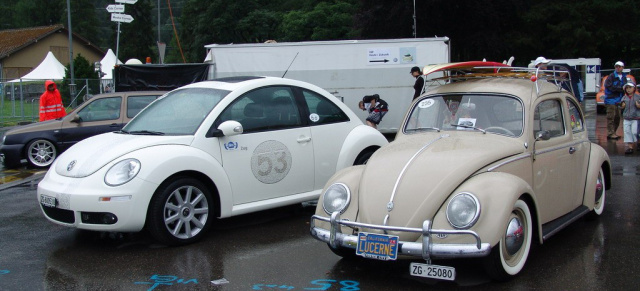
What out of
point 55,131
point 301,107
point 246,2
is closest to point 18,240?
point 301,107

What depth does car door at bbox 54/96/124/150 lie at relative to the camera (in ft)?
41.6

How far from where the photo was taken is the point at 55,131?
12742 millimetres

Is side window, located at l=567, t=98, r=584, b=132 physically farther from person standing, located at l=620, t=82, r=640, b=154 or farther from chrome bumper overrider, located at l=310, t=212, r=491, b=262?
person standing, located at l=620, t=82, r=640, b=154

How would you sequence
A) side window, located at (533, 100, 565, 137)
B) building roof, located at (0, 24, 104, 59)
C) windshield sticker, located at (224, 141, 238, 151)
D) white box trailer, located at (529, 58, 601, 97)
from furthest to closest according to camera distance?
building roof, located at (0, 24, 104, 59) < white box trailer, located at (529, 58, 601, 97) < windshield sticker, located at (224, 141, 238, 151) < side window, located at (533, 100, 565, 137)

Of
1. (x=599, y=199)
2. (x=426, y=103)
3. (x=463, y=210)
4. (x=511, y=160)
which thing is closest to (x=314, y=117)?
(x=426, y=103)

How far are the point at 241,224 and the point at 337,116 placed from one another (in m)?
1.74

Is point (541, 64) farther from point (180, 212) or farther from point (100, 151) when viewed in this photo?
point (100, 151)

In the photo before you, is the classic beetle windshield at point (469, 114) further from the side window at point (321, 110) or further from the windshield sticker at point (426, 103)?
the side window at point (321, 110)

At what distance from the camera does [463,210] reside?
4.71m

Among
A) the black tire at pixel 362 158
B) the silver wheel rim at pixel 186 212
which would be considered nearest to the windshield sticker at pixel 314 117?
the black tire at pixel 362 158

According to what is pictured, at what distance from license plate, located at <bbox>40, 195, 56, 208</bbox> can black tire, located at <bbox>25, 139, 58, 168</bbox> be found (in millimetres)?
6836

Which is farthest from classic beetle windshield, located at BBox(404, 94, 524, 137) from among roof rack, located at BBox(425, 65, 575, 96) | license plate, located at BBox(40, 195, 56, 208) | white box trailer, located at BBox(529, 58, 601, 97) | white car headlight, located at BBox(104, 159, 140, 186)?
white box trailer, located at BBox(529, 58, 601, 97)

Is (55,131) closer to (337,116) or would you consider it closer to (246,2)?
(337,116)

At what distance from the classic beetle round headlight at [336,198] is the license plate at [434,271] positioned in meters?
0.80
